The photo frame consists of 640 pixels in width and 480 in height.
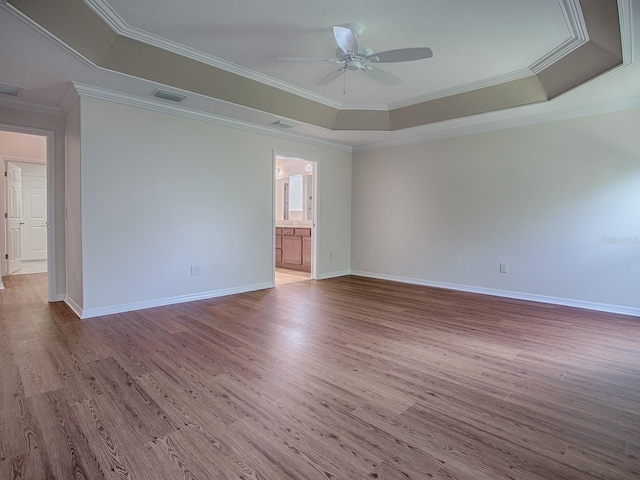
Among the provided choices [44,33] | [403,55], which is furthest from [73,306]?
[403,55]

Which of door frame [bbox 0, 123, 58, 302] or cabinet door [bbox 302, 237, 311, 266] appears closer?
door frame [bbox 0, 123, 58, 302]

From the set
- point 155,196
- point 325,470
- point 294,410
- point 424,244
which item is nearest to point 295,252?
point 424,244

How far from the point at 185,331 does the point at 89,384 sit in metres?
1.04

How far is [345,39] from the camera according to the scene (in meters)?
2.53

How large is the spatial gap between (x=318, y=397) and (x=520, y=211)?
12.8 feet

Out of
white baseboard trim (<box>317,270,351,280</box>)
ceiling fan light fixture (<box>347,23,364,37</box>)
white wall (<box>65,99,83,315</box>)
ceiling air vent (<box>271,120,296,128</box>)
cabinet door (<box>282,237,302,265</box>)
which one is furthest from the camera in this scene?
cabinet door (<box>282,237,302,265</box>)

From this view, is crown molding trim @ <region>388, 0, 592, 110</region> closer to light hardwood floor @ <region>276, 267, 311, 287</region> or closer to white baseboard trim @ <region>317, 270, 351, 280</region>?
white baseboard trim @ <region>317, 270, 351, 280</region>

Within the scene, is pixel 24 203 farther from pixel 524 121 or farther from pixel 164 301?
pixel 524 121

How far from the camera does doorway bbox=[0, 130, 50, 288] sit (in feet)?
18.0

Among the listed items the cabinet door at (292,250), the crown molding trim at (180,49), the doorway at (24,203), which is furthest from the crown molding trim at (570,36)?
the doorway at (24,203)

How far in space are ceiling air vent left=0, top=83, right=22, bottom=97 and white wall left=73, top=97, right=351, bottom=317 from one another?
0.74m

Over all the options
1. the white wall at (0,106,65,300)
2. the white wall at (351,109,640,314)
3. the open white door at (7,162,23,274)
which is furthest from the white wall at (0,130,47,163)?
the white wall at (351,109,640,314)

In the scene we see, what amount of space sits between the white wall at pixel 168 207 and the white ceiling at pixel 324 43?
0.41 m

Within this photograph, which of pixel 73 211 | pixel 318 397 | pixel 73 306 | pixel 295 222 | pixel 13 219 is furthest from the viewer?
pixel 295 222
